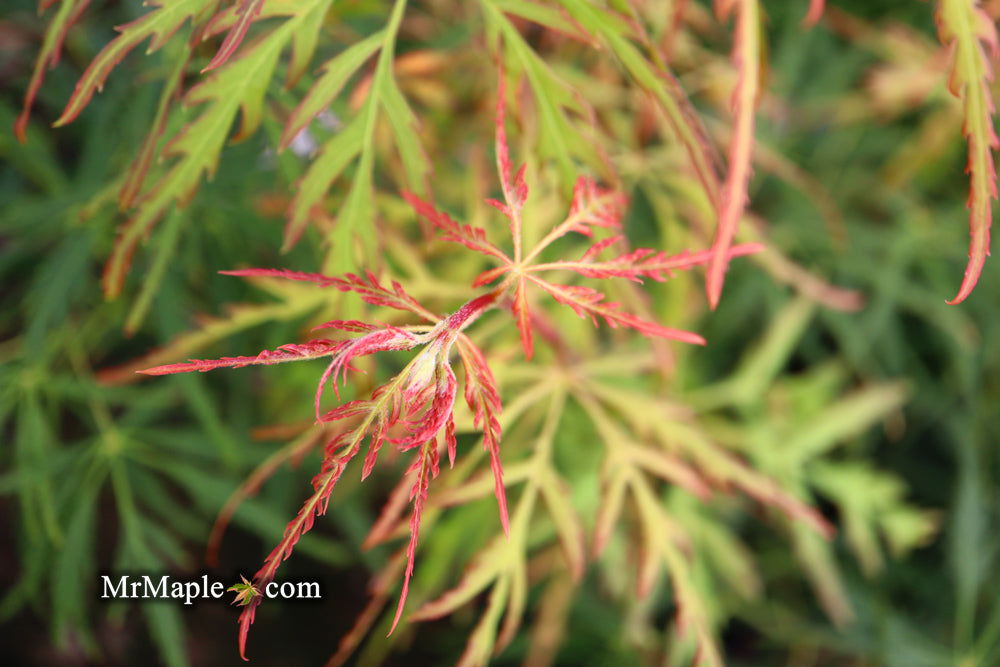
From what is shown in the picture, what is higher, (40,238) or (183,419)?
(40,238)

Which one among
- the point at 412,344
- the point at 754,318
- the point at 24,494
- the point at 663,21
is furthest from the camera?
the point at 754,318

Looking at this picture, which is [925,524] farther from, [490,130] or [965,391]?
[490,130]

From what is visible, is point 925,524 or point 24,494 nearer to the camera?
point 24,494

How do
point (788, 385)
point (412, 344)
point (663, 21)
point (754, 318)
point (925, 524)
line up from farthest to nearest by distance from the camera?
point (754, 318), point (788, 385), point (925, 524), point (663, 21), point (412, 344)

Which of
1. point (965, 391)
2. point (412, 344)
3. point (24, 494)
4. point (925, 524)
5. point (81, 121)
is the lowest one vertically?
point (925, 524)

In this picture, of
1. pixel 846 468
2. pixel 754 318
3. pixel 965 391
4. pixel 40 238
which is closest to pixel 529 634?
pixel 846 468

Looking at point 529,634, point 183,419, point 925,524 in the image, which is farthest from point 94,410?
point 925,524

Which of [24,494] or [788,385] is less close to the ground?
[24,494]

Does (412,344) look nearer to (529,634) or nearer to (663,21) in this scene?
(663,21)

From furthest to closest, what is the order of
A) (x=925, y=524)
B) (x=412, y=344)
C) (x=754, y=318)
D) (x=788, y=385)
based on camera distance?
1. (x=754, y=318)
2. (x=788, y=385)
3. (x=925, y=524)
4. (x=412, y=344)
